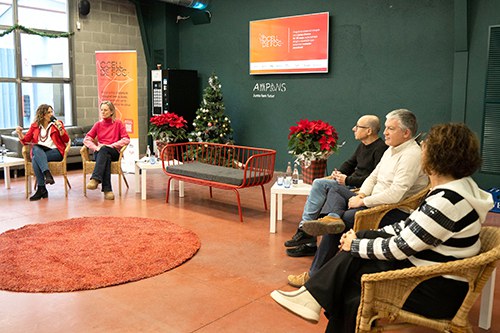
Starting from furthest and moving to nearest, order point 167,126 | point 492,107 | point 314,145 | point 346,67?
point 346,67
point 167,126
point 492,107
point 314,145

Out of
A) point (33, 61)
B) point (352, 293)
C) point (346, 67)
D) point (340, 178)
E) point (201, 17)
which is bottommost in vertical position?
point (352, 293)

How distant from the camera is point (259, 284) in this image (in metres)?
3.62

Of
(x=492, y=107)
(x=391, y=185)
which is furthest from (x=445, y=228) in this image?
(x=492, y=107)

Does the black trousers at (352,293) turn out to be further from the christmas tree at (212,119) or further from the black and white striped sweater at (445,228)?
the christmas tree at (212,119)

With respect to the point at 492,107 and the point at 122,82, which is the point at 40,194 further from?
the point at 492,107

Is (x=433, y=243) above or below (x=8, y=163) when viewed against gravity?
above

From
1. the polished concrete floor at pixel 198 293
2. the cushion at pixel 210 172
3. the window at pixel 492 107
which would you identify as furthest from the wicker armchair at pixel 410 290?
the window at pixel 492 107

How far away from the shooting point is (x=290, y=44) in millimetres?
8070

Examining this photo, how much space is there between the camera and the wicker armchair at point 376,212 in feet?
10.6

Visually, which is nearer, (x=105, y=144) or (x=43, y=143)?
(x=43, y=143)

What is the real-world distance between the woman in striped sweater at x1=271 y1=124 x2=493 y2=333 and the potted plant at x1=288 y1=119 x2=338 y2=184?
2.28m

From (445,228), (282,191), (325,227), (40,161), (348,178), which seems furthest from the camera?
(40,161)

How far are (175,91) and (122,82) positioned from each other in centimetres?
116

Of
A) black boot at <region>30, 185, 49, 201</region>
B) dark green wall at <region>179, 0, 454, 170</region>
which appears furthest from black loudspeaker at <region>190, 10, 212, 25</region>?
black boot at <region>30, 185, 49, 201</region>
